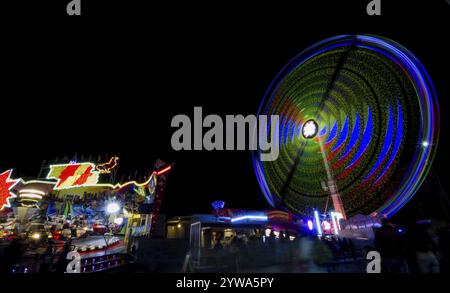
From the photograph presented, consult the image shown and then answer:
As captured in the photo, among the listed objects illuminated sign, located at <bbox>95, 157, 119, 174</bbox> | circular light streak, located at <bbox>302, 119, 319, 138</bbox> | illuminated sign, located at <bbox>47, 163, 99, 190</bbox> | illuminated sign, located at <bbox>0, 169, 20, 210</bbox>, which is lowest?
illuminated sign, located at <bbox>0, 169, 20, 210</bbox>

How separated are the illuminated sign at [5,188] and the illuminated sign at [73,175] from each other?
8.56 ft

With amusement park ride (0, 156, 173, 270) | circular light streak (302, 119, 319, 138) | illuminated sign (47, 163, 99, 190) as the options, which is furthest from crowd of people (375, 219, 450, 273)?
illuminated sign (47, 163, 99, 190)

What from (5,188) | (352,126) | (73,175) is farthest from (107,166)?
(352,126)

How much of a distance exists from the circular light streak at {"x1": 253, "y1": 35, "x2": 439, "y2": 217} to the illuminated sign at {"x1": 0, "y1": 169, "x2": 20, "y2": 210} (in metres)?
21.5

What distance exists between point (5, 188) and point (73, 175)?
461 centimetres

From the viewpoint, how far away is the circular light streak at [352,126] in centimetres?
1680

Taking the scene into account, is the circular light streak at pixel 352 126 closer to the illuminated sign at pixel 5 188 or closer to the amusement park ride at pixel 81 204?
the amusement park ride at pixel 81 204

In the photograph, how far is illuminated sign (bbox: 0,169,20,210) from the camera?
1816 cm

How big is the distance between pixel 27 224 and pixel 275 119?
24.7 meters

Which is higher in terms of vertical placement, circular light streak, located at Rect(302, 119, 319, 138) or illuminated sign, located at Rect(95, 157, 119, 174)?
circular light streak, located at Rect(302, 119, 319, 138)

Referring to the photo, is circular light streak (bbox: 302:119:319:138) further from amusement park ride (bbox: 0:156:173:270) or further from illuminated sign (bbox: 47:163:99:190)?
illuminated sign (bbox: 47:163:99:190)

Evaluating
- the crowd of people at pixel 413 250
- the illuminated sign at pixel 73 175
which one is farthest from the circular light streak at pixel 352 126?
the illuminated sign at pixel 73 175

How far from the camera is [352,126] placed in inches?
953
